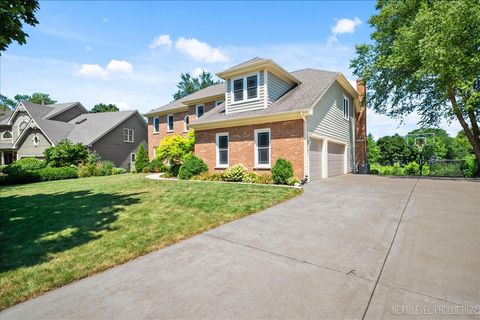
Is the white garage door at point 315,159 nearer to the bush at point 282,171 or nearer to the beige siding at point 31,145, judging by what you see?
the bush at point 282,171

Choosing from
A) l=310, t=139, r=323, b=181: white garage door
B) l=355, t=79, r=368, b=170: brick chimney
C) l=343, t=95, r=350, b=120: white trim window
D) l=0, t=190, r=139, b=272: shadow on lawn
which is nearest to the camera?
l=0, t=190, r=139, b=272: shadow on lawn

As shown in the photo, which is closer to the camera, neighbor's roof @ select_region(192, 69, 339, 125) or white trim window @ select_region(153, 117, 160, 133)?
neighbor's roof @ select_region(192, 69, 339, 125)

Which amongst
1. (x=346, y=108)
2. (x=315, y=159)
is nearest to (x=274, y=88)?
(x=315, y=159)

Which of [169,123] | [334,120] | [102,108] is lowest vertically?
[334,120]

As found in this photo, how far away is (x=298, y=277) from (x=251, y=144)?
10539 mm

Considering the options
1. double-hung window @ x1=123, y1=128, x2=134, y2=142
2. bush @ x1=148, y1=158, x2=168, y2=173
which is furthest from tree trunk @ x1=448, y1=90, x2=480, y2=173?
double-hung window @ x1=123, y1=128, x2=134, y2=142

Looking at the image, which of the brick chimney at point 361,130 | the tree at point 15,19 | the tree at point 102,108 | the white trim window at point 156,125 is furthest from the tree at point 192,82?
the tree at point 15,19

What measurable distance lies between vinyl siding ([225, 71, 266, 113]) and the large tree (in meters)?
8.51

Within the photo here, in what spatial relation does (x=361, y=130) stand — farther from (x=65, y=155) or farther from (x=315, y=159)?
(x=65, y=155)

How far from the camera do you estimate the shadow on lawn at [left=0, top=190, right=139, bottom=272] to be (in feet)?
13.9

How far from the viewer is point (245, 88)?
46.6 feet

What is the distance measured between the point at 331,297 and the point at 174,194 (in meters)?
7.63

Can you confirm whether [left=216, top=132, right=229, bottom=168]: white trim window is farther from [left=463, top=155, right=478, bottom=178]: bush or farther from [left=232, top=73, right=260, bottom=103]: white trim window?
[left=463, top=155, right=478, bottom=178]: bush

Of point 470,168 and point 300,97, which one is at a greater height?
point 300,97
